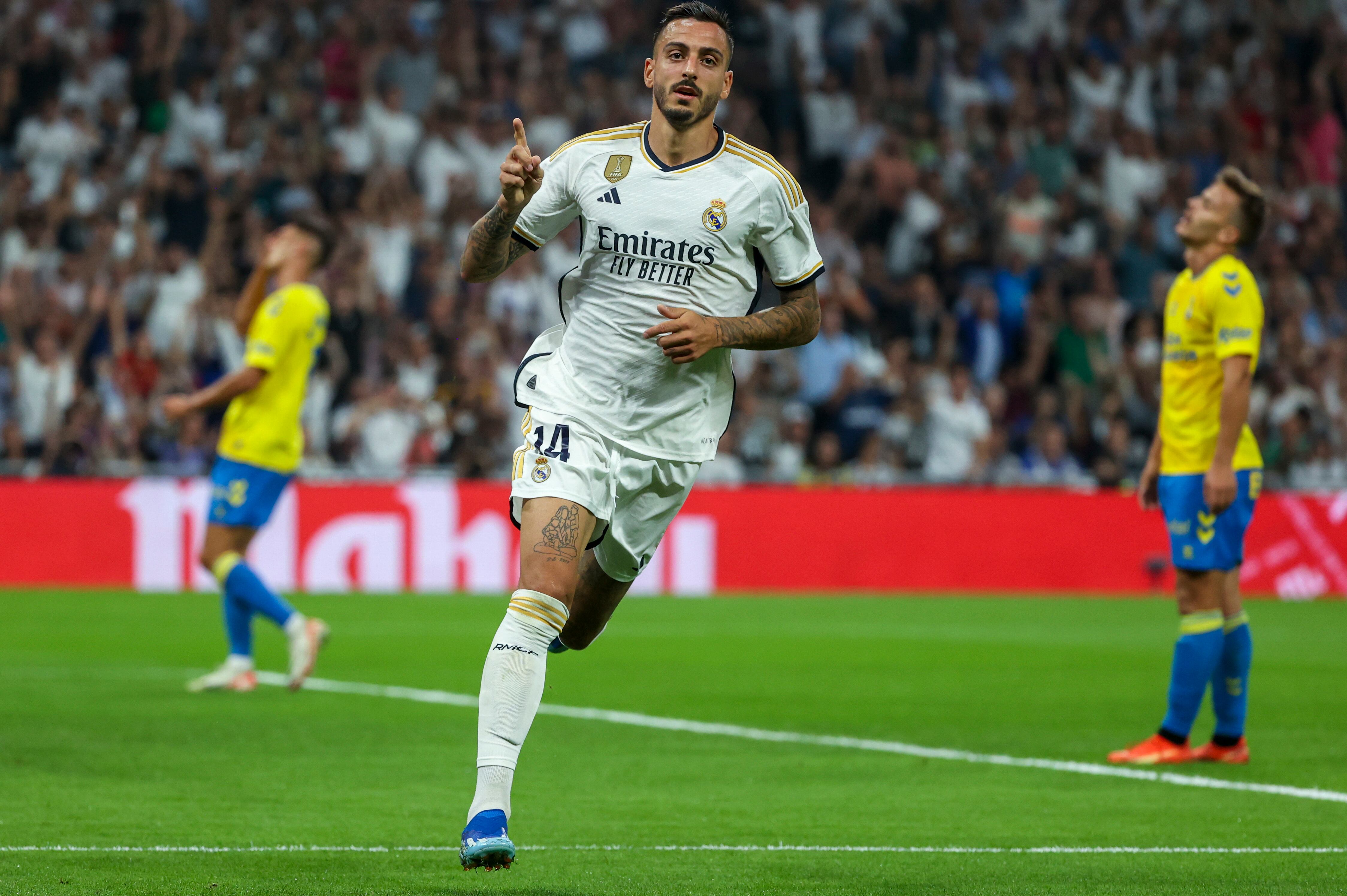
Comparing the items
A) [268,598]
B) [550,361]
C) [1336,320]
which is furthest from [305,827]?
[1336,320]

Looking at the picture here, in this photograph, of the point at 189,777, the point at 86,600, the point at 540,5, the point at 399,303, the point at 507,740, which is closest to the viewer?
the point at 507,740

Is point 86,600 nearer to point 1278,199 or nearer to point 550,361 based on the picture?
point 550,361

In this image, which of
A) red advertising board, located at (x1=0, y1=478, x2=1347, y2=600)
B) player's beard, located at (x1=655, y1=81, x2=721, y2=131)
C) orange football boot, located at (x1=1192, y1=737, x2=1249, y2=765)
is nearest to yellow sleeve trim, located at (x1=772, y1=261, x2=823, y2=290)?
player's beard, located at (x1=655, y1=81, x2=721, y2=131)

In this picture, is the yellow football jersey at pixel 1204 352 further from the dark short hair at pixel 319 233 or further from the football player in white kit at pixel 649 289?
the dark short hair at pixel 319 233

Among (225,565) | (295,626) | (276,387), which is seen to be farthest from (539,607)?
(276,387)

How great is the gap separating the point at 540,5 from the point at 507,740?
62.7ft

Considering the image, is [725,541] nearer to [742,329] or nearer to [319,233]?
[319,233]

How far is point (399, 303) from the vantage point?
2000 cm

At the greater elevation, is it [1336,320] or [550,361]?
[1336,320]

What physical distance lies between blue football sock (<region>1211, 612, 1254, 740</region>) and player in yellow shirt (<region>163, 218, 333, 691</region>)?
Result: 16.6ft

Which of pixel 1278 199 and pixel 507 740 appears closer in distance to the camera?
pixel 507 740

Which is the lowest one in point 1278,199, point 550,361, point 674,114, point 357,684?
point 357,684

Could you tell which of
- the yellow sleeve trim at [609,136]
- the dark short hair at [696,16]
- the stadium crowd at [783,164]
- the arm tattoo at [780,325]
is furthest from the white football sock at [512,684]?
the stadium crowd at [783,164]

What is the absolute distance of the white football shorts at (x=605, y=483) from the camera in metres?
5.51
